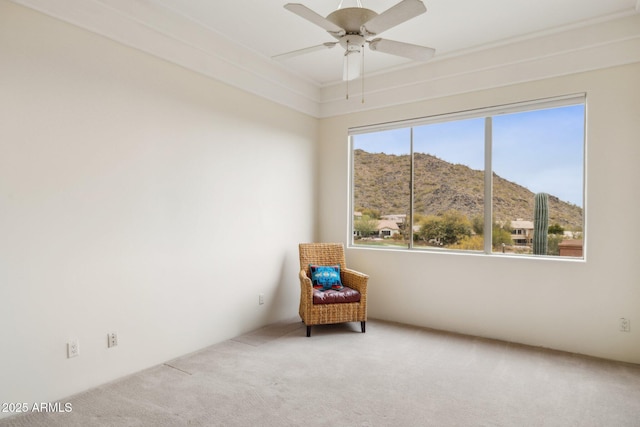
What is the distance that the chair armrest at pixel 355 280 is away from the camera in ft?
13.1

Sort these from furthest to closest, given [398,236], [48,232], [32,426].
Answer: [398,236] → [48,232] → [32,426]

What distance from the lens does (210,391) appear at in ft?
8.69

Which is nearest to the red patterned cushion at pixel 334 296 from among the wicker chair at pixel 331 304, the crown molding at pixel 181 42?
the wicker chair at pixel 331 304

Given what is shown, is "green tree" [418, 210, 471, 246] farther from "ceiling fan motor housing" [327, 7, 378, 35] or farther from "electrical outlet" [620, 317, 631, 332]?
"ceiling fan motor housing" [327, 7, 378, 35]

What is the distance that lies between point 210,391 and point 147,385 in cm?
49

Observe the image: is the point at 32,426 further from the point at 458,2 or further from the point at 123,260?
the point at 458,2

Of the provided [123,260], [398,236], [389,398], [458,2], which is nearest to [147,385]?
[123,260]

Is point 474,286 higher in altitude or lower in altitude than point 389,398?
Answer: higher

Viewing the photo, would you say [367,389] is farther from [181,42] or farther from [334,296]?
[181,42]

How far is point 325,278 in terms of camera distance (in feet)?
13.6

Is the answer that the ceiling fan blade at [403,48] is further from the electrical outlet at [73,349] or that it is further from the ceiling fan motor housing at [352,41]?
the electrical outlet at [73,349]

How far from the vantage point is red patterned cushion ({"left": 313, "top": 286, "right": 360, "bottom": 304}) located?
3.84m

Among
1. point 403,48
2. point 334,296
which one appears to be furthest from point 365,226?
point 403,48

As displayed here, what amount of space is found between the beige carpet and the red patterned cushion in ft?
1.34
